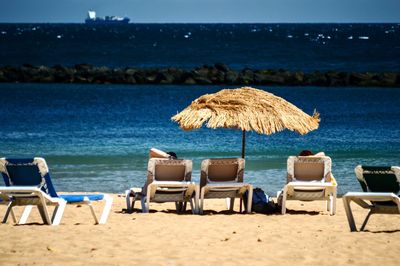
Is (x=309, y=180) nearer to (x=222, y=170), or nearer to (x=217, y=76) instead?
(x=222, y=170)

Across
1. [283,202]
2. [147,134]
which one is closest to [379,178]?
[283,202]

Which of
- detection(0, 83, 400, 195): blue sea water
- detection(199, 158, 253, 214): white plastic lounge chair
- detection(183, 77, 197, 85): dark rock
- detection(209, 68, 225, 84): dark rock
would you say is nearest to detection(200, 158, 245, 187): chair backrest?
detection(199, 158, 253, 214): white plastic lounge chair

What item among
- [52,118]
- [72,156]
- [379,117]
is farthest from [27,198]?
[379,117]

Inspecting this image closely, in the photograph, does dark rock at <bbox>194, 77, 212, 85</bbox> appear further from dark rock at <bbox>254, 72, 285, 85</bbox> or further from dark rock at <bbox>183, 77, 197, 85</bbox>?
dark rock at <bbox>254, 72, 285, 85</bbox>

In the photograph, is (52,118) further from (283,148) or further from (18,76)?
(18,76)

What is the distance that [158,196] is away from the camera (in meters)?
10.0

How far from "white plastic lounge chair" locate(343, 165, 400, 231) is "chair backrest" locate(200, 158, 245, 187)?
1672 millimetres

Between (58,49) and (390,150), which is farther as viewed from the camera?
(58,49)

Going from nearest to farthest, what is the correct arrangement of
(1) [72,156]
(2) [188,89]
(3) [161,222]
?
(3) [161,222], (1) [72,156], (2) [188,89]

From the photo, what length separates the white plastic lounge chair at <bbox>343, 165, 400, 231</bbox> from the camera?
8.83m

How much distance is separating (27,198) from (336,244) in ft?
10.9

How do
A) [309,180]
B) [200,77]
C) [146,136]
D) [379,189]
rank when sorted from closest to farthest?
[379,189]
[309,180]
[146,136]
[200,77]

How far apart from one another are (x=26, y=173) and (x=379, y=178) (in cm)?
381

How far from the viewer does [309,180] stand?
33.7 feet
